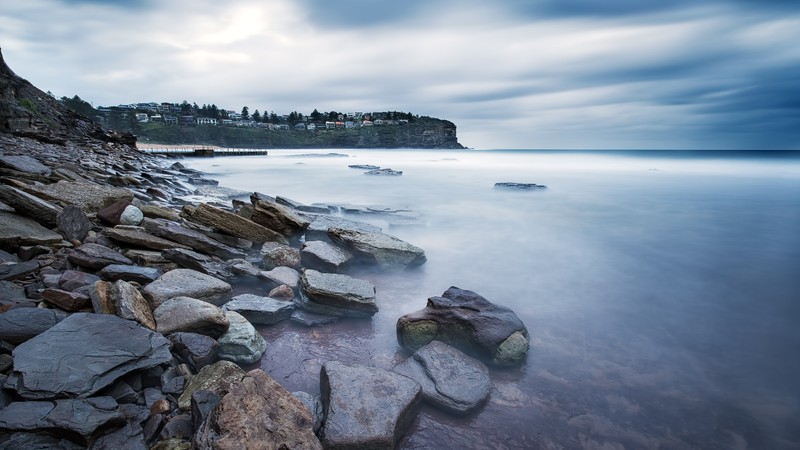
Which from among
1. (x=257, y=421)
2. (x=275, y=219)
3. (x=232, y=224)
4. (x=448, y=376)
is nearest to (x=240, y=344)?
(x=257, y=421)

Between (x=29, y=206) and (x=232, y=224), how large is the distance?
2.76 m

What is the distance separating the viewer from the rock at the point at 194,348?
345 centimetres

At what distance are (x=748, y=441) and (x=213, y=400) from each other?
464 cm

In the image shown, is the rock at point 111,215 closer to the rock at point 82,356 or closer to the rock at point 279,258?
the rock at point 279,258

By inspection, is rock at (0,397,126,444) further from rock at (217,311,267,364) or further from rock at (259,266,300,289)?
rock at (259,266,300,289)

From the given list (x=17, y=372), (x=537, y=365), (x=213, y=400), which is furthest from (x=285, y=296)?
(x=537, y=365)

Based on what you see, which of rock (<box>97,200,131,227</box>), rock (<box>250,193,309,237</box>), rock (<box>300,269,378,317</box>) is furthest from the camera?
rock (<box>250,193,309,237</box>)

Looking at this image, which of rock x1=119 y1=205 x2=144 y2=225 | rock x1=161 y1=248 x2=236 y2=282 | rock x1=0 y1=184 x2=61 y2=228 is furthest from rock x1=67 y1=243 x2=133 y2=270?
rock x1=119 y1=205 x2=144 y2=225

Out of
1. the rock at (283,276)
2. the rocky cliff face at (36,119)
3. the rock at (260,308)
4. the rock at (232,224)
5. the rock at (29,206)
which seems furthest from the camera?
the rocky cliff face at (36,119)

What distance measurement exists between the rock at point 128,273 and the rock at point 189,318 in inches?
25.6

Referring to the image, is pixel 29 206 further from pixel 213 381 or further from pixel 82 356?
pixel 213 381

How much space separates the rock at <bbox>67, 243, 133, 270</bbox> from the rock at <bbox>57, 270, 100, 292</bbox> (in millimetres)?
292

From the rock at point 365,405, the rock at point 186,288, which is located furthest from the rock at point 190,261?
the rock at point 365,405

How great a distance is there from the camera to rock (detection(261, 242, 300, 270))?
632cm
